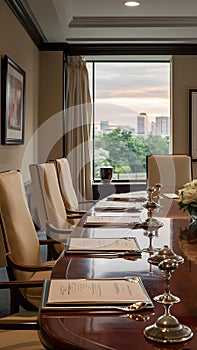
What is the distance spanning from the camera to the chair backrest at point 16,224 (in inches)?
76.9

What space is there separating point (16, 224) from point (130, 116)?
472 cm

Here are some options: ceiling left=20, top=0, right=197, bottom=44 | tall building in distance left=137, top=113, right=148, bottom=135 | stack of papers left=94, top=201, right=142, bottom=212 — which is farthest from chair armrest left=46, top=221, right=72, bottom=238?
tall building in distance left=137, top=113, right=148, bottom=135

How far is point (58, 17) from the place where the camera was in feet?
→ 15.5

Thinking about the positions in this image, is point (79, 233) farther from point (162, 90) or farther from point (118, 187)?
point (162, 90)

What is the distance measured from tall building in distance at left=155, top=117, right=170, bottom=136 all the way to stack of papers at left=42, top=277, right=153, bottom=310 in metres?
5.36

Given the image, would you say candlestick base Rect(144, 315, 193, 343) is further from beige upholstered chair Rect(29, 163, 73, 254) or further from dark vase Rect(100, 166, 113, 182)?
dark vase Rect(100, 166, 113, 182)

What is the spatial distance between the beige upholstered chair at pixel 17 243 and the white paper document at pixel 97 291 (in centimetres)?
47

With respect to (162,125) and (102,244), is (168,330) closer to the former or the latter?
(102,244)

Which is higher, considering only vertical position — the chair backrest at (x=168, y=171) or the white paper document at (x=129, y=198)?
the chair backrest at (x=168, y=171)

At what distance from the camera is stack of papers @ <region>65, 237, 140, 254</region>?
1761 millimetres

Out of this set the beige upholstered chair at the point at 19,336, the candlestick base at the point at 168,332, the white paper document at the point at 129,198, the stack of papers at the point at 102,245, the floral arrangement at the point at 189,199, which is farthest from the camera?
the white paper document at the point at 129,198

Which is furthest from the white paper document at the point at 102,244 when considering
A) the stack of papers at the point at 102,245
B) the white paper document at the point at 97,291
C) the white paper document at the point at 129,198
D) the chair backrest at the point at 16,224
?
the white paper document at the point at 129,198

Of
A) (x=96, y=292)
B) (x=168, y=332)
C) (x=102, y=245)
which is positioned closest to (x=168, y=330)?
(x=168, y=332)

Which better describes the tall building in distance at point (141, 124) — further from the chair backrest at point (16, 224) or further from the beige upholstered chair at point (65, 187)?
the chair backrest at point (16, 224)
